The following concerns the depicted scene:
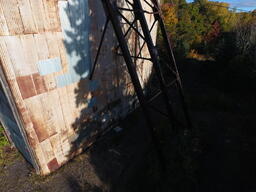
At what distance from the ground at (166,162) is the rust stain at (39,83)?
2644 millimetres

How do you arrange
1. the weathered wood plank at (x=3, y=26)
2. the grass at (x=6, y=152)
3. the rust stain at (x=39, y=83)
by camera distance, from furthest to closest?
1. the grass at (x=6, y=152)
2. the rust stain at (x=39, y=83)
3. the weathered wood plank at (x=3, y=26)

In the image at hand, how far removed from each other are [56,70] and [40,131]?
1683 millimetres

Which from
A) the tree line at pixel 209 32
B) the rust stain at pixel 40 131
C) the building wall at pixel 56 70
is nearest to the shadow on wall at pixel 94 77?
the building wall at pixel 56 70

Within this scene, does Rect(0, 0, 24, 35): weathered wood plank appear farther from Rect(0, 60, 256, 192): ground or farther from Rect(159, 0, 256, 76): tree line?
Rect(159, 0, 256, 76): tree line

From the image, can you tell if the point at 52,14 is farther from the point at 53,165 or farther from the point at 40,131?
the point at 53,165

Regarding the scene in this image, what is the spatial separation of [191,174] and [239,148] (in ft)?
7.33

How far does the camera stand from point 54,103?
4.14m

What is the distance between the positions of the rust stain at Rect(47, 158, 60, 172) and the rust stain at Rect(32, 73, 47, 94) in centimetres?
223

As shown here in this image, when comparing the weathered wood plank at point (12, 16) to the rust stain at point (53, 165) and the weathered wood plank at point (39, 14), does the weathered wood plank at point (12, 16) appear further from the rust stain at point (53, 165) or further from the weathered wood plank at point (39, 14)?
the rust stain at point (53, 165)

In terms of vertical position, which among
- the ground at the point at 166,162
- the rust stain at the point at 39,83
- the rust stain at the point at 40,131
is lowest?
the ground at the point at 166,162

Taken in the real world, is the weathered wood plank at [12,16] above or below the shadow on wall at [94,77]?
above

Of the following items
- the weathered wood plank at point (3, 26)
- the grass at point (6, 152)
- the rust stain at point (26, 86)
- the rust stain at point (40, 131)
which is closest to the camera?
the weathered wood plank at point (3, 26)

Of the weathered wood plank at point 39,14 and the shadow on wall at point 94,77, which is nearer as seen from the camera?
the weathered wood plank at point 39,14

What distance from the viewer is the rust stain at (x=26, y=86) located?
11.1 feet
